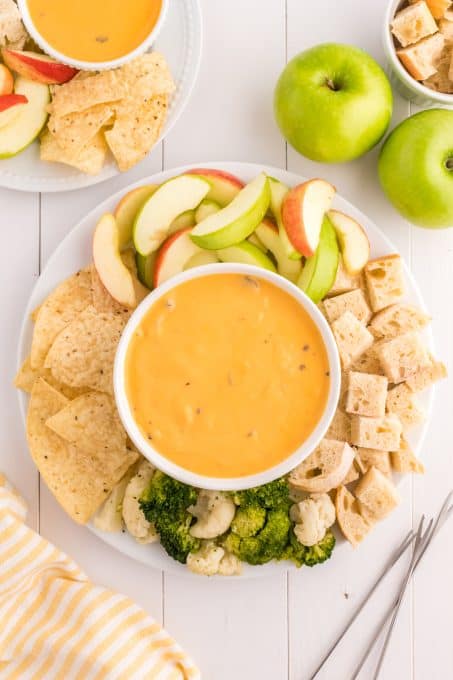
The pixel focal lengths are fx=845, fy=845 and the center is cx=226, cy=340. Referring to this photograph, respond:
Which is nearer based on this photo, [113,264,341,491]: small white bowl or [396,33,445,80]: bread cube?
[113,264,341,491]: small white bowl

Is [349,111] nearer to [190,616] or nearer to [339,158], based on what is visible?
[339,158]

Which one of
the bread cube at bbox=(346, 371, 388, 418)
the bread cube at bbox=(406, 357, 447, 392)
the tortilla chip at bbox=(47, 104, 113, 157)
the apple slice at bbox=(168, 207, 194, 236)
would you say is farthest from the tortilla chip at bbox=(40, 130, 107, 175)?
the bread cube at bbox=(406, 357, 447, 392)

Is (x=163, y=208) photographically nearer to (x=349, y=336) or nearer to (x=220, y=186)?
(x=220, y=186)

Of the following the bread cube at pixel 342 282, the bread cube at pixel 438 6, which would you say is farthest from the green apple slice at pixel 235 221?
the bread cube at pixel 438 6

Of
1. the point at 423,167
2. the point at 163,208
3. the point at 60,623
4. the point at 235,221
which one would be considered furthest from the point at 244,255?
the point at 60,623

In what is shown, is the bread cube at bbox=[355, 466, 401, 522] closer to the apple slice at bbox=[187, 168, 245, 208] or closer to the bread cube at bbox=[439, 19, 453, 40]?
the apple slice at bbox=[187, 168, 245, 208]

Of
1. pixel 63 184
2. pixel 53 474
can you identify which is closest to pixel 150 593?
pixel 53 474

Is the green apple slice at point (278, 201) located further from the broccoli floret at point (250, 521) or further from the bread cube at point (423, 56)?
the broccoli floret at point (250, 521)
